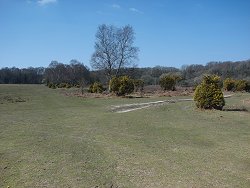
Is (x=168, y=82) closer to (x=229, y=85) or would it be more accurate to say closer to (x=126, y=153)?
(x=229, y=85)

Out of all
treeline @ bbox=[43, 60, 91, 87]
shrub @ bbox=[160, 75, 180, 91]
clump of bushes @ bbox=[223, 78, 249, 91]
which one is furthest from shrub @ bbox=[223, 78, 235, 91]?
treeline @ bbox=[43, 60, 91, 87]

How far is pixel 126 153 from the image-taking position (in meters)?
9.96

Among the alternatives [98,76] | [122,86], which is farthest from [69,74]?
[122,86]

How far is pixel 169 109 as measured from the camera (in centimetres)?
2186

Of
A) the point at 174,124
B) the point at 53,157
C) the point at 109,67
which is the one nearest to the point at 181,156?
the point at 53,157

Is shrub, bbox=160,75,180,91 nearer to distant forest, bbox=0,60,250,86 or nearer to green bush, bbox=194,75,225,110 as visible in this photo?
green bush, bbox=194,75,225,110

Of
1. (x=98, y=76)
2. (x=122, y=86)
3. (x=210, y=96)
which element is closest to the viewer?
(x=210, y=96)

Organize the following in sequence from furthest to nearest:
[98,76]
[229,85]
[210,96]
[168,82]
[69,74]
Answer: [69,74] < [98,76] < [229,85] < [168,82] < [210,96]

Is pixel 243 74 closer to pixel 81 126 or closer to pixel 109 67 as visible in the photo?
pixel 109 67

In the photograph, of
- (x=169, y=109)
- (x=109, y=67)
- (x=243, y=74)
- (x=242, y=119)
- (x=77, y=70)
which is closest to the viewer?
(x=242, y=119)

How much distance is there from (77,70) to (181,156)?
9352 cm

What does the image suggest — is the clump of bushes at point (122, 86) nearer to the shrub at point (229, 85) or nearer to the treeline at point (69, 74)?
the shrub at point (229, 85)

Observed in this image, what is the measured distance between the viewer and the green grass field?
770cm

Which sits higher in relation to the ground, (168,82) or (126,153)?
(168,82)
